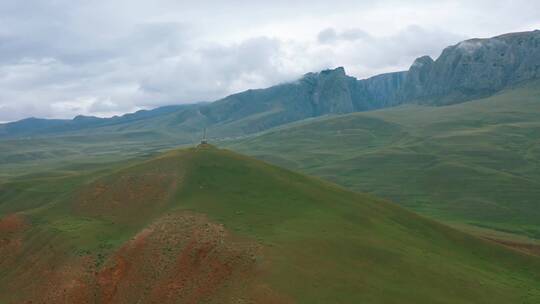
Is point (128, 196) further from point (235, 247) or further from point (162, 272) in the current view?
point (235, 247)

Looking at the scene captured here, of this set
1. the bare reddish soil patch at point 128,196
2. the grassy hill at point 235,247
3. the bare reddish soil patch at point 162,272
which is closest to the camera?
the bare reddish soil patch at point 162,272

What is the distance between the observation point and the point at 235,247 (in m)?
54.4

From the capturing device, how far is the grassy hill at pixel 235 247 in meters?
50.1

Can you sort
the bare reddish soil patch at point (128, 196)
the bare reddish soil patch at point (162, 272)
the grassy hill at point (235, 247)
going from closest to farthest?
1. the bare reddish soil patch at point (162, 272)
2. the grassy hill at point (235, 247)
3. the bare reddish soil patch at point (128, 196)

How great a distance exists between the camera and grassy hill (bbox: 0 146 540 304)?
50.1 meters

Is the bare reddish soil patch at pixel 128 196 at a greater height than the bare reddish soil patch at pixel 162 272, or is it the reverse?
the bare reddish soil patch at pixel 128 196

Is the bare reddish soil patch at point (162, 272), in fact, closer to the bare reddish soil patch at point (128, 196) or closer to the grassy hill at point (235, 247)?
the grassy hill at point (235, 247)

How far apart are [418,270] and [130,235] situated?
32.5 m

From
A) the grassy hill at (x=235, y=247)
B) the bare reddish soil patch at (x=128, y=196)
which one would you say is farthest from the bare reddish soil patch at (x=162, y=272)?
the bare reddish soil patch at (x=128, y=196)

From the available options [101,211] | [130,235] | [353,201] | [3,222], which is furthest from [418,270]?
[3,222]

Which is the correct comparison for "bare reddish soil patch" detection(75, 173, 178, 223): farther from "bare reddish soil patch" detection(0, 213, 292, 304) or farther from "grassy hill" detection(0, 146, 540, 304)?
"bare reddish soil patch" detection(0, 213, 292, 304)

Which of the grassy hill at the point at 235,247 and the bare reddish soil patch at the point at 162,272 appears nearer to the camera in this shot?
the bare reddish soil patch at the point at 162,272

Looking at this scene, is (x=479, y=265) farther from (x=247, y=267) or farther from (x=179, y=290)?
(x=179, y=290)

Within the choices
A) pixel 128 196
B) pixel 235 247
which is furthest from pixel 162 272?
pixel 128 196
